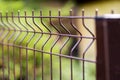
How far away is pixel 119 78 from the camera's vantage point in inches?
104

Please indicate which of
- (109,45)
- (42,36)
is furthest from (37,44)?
(109,45)

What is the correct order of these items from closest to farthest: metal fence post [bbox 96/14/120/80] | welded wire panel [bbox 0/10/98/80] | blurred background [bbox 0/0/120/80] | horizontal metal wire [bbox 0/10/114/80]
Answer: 1. metal fence post [bbox 96/14/120/80]
2. horizontal metal wire [bbox 0/10/114/80]
3. welded wire panel [bbox 0/10/98/80]
4. blurred background [bbox 0/0/120/80]

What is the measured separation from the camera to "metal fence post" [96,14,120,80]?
2619mm

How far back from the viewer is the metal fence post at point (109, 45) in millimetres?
2619

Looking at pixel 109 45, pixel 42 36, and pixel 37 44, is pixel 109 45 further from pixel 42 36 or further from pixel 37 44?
pixel 37 44

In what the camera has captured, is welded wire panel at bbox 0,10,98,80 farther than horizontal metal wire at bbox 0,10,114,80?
Yes

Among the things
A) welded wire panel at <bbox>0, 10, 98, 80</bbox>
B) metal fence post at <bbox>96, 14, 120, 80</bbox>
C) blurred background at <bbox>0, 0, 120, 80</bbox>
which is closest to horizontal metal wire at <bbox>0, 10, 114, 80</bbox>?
welded wire panel at <bbox>0, 10, 98, 80</bbox>

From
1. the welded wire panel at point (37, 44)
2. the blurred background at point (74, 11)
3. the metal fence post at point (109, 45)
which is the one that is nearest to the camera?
the metal fence post at point (109, 45)

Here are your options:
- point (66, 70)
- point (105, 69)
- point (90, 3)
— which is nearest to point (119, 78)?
point (105, 69)

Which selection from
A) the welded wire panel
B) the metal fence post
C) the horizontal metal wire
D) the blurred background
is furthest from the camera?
the blurred background

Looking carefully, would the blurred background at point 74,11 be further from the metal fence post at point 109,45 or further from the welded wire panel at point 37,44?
the metal fence post at point 109,45

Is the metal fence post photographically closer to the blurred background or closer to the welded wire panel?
the welded wire panel

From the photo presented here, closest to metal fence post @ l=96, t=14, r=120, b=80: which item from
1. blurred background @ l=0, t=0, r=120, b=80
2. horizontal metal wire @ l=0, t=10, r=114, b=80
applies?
horizontal metal wire @ l=0, t=10, r=114, b=80

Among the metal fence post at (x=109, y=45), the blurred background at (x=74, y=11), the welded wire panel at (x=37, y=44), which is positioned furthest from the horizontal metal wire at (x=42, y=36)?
the blurred background at (x=74, y=11)
